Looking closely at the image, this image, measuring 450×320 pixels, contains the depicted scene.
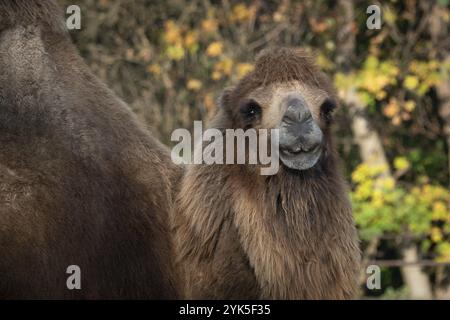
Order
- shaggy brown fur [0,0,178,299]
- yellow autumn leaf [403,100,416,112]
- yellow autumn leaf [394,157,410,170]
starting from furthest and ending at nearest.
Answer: yellow autumn leaf [403,100,416,112] → yellow autumn leaf [394,157,410,170] → shaggy brown fur [0,0,178,299]

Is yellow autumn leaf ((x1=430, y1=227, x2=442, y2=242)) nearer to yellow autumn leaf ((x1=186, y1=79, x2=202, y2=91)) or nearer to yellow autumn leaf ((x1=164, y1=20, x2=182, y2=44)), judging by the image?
yellow autumn leaf ((x1=186, y1=79, x2=202, y2=91))

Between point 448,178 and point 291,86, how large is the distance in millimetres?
8044

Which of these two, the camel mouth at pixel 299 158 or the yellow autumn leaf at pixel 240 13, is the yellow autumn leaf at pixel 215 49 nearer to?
the yellow autumn leaf at pixel 240 13

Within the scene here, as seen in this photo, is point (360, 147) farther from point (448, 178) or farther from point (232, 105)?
point (232, 105)

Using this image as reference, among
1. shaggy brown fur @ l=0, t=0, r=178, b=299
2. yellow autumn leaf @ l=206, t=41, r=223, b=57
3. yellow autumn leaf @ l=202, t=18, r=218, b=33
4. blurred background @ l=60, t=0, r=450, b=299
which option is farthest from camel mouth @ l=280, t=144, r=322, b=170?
yellow autumn leaf @ l=202, t=18, r=218, b=33

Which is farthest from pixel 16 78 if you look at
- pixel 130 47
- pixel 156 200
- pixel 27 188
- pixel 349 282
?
pixel 130 47

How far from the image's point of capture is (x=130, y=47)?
10953 mm

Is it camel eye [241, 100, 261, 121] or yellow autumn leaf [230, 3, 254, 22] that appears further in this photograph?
yellow autumn leaf [230, 3, 254, 22]

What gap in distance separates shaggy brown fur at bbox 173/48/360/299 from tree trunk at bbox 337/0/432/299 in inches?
272

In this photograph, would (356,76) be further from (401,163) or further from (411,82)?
(401,163)

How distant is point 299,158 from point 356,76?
7.21 m

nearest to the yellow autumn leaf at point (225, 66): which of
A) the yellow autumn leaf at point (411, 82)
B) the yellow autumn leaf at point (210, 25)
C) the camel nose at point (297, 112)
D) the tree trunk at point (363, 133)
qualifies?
the yellow autumn leaf at point (210, 25)

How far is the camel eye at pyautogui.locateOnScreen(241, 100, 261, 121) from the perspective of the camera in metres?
3.03

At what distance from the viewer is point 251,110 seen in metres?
3.04
